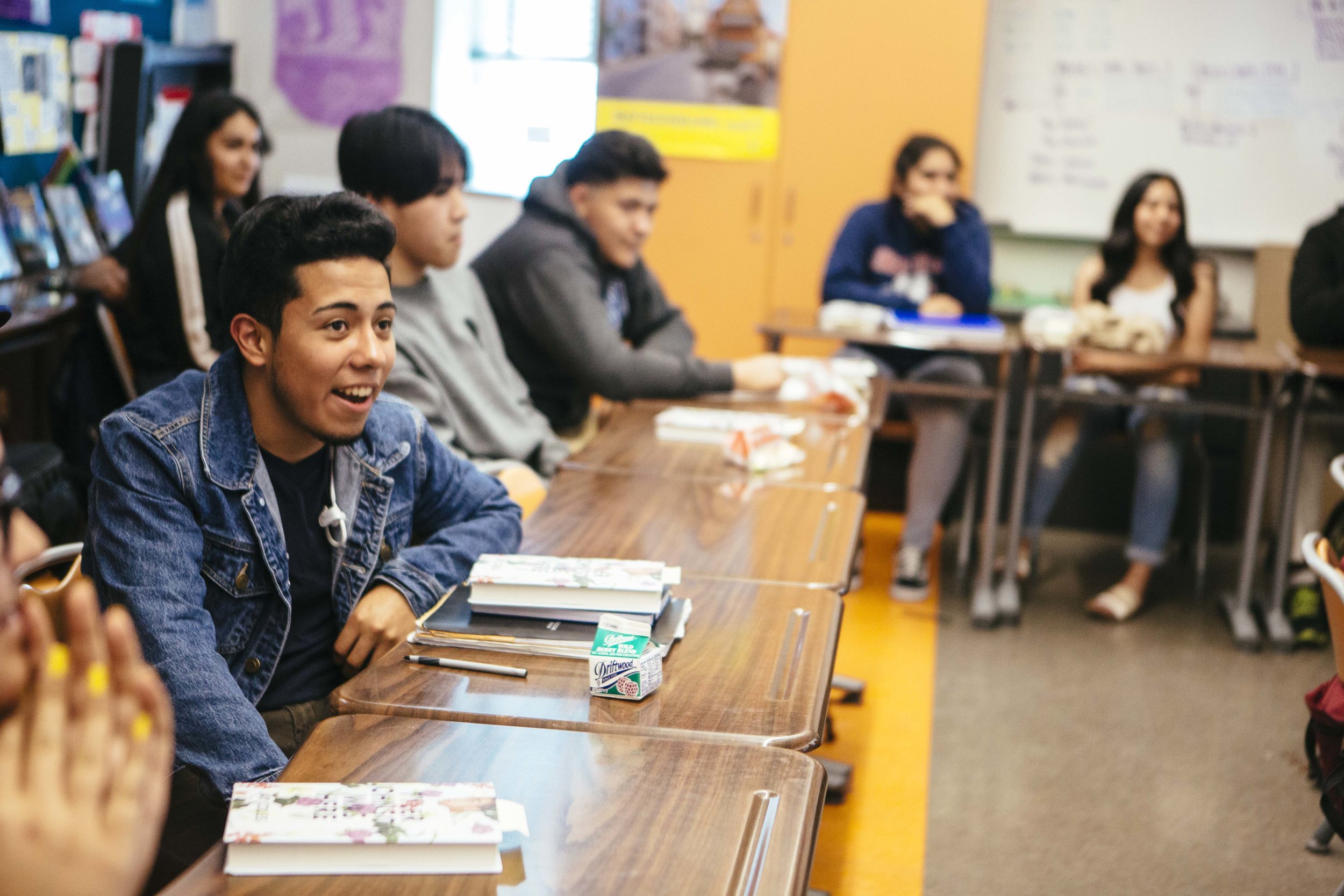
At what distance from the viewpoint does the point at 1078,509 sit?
4926 millimetres

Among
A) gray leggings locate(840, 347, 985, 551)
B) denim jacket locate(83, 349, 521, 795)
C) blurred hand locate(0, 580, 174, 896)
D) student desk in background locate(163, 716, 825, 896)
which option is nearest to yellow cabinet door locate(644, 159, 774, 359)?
gray leggings locate(840, 347, 985, 551)

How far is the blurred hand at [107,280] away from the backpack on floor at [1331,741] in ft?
9.88

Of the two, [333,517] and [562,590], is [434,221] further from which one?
[562,590]

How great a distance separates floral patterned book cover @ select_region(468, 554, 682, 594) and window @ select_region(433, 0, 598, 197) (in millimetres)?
4311

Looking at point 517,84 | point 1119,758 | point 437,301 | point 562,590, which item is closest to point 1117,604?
point 1119,758

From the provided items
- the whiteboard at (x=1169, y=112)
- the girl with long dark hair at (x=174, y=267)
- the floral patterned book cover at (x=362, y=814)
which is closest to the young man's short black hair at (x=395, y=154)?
the girl with long dark hair at (x=174, y=267)

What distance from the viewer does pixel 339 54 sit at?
564 cm

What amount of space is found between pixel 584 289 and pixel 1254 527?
7.13ft

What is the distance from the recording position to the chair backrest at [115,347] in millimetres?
3242

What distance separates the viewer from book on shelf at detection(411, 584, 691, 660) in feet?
5.09

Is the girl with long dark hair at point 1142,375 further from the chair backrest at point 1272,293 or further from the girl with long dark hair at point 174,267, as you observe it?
the girl with long dark hair at point 174,267

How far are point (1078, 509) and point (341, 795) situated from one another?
4.24 m

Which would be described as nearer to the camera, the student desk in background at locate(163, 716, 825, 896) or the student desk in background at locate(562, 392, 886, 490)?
the student desk in background at locate(163, 716, 825, 896)

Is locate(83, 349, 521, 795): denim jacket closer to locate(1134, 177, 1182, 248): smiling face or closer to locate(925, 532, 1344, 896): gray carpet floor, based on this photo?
locate(925, 532, 1344, 896): gray carpet floor
